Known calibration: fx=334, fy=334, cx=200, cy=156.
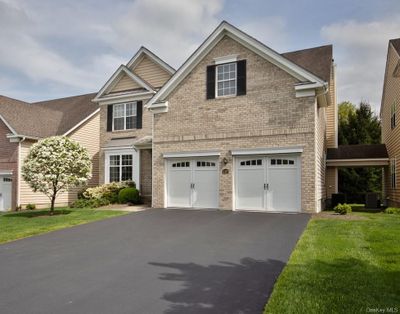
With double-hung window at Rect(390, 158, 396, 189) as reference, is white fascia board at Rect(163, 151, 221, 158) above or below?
above

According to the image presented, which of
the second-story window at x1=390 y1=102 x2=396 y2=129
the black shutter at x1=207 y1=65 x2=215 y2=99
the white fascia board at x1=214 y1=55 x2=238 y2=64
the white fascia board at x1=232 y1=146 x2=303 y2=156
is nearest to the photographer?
the white fascia board at x1=232 y1=146 x2=303 y2=156

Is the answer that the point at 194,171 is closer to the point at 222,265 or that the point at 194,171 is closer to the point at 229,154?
the point at 229,154

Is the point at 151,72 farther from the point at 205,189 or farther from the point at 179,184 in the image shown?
the point at 205,189

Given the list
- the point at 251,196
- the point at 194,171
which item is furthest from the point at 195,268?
the point at 194,171

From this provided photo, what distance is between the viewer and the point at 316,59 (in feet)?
67.7

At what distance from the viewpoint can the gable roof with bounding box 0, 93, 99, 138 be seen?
66.9 ft

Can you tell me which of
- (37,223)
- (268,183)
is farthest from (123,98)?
(268,183)

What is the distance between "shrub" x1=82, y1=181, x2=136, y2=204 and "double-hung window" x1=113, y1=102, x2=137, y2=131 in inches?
150

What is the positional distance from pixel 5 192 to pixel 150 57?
41.0 feet

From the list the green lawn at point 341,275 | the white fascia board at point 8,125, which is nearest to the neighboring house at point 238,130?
the green lawn at point 341,275

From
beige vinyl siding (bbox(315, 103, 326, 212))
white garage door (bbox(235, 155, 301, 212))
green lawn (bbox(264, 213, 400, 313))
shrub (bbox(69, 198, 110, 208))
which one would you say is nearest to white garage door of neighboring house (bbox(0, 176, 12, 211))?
shrub (bbox(69, 198, 110, 208))

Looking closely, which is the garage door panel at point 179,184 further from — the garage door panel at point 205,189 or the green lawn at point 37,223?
the green lawn at point 37,223

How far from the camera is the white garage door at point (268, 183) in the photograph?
14.6 meters

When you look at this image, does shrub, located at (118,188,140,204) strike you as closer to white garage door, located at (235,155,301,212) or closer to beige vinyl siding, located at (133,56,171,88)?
white garage door, located at (235,155,301,212)
